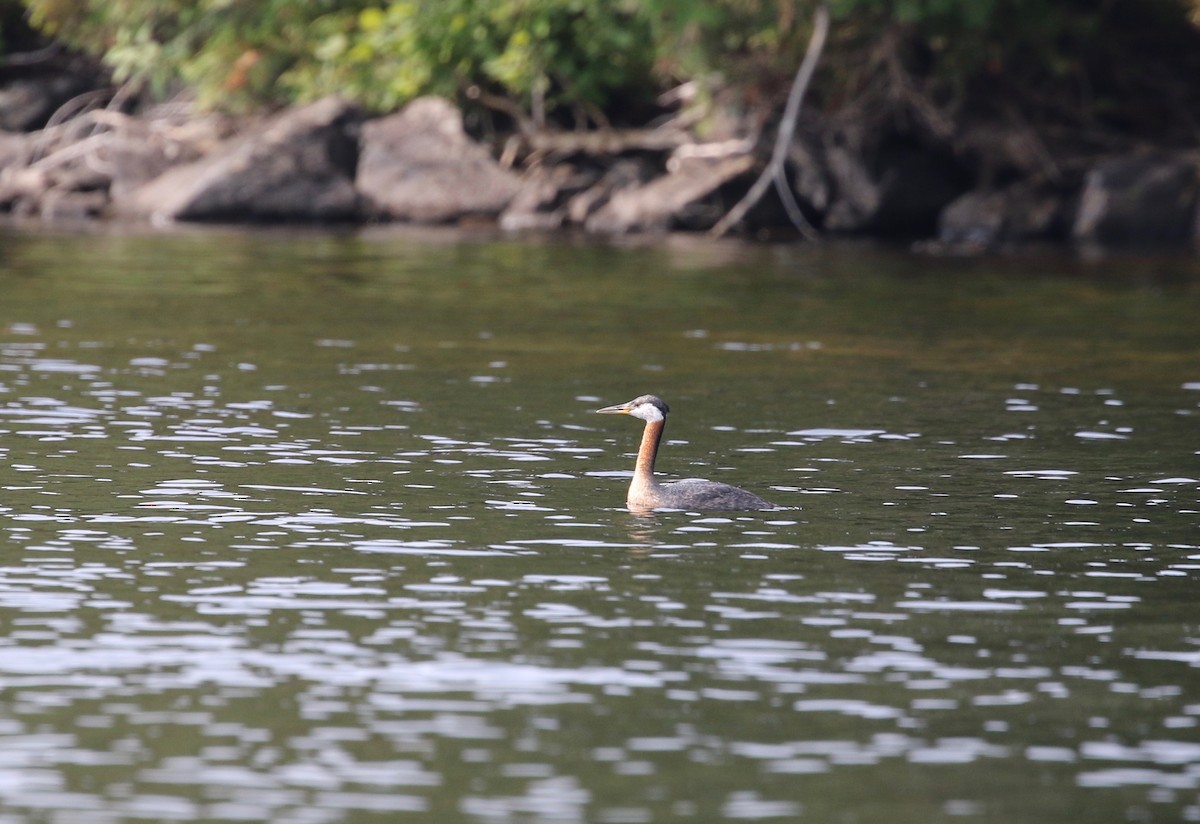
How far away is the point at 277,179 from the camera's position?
4578 cm

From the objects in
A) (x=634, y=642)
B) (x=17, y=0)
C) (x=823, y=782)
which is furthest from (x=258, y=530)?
(x=17, y=0)

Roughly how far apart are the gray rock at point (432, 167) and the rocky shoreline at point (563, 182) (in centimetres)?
3

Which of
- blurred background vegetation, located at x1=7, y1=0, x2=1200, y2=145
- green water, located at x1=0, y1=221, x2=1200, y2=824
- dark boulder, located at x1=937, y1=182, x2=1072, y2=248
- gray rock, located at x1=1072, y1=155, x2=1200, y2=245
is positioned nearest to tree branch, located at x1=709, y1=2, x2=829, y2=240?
blurred background vegetation, located at x1=7, y1=0, x2=1200, y2=145

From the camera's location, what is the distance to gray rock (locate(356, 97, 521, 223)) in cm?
4544

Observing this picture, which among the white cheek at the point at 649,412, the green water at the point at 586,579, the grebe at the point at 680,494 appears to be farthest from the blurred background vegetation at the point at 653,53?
the grebe at the point at 680,494

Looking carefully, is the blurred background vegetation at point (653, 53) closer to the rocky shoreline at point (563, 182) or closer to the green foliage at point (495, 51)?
the green foliage at point (495, 51)

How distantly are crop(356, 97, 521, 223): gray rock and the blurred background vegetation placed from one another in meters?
0.63

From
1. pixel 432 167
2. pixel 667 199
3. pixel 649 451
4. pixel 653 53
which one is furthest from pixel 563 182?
pixel 649 451

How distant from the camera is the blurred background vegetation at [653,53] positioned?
131ft

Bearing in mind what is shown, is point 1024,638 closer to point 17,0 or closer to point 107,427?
point 107,427

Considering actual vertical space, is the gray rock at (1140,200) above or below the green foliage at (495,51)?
below

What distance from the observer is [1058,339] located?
2558 cm

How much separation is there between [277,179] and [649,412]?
32397 mm

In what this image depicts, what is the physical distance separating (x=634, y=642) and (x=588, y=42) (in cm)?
3414
